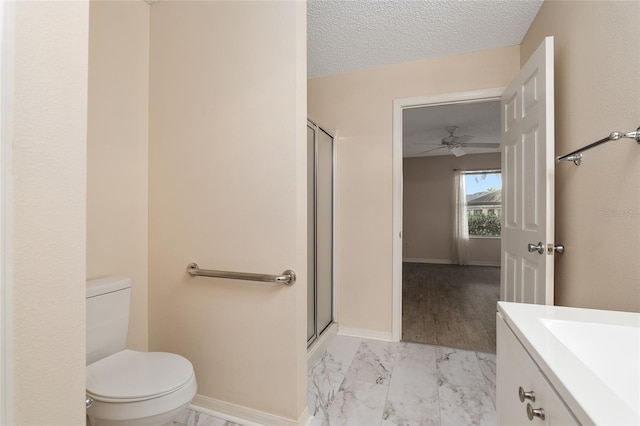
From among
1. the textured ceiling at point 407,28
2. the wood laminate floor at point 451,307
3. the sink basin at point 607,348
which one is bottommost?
the wood laminate floor at point 451,307

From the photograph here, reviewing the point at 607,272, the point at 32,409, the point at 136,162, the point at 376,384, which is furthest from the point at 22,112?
the point at 376,384

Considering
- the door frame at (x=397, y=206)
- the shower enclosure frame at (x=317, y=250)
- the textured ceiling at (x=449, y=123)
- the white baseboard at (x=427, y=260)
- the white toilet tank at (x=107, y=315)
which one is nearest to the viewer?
the white toilet tank at (x=107, y=315)

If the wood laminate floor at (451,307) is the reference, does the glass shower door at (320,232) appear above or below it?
above

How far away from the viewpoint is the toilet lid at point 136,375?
1.20 m

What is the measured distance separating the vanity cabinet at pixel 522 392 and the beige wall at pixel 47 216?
3.04 feet

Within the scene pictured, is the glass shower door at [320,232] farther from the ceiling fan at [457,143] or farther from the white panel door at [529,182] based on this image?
the ceiling fan at [457,143]

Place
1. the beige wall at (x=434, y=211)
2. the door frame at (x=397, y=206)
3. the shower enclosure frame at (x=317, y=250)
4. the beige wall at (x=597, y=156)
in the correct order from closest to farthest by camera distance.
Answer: the beige wall at (x=597, y=156)
the shower enclosure frame at (x=317, y=250)
the door frame at (x=397, y=206)
the beige wall at (x=434, y=211)

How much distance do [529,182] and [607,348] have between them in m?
1.28

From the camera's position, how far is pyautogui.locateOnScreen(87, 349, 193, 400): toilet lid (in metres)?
1.20

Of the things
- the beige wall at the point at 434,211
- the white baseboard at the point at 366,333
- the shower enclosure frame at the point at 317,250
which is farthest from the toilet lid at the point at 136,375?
the beige wall at the point at 434,211

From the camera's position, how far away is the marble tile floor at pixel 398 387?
164cm

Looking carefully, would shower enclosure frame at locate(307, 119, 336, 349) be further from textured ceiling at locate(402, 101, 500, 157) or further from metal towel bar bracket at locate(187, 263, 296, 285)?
textured ceiling at locate(402, 101, 500, 157)

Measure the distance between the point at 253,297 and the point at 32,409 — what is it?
3.41 ft

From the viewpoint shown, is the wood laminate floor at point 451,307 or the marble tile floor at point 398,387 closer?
the marble tile floor at point 398,387
